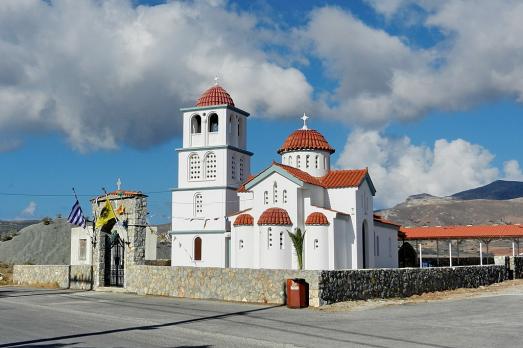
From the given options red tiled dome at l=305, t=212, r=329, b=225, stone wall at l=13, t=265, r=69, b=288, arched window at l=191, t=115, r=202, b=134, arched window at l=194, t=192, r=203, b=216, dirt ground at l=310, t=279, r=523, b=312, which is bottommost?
dirt ground at l=310, t=279, r=523, b=312

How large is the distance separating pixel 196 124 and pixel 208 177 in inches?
160

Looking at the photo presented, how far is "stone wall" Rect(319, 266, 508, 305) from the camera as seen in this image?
24.2 metres

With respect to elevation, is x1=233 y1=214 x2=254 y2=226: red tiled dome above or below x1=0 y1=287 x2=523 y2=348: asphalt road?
above

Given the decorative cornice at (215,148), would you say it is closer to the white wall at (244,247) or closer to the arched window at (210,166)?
the arched window at (210,166)

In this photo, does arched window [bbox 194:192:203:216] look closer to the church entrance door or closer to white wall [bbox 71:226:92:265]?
the church entrance door

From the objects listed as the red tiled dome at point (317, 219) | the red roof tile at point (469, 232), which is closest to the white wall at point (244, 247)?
the red tiled dome at point (317, 219)

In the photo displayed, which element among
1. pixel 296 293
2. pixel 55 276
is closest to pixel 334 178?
pixel 296 293

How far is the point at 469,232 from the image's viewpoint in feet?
154

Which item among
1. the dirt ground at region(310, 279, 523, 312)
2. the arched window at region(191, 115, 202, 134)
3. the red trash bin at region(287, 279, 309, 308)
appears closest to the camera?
the dirt ground at region(310, 279, 523, 312)

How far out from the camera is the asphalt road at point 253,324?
1511 centimetres

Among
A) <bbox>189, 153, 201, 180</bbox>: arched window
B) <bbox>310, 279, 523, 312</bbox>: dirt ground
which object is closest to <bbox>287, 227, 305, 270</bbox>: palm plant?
<bbox>310, 279, 523, 312</bbox>: dirt ground

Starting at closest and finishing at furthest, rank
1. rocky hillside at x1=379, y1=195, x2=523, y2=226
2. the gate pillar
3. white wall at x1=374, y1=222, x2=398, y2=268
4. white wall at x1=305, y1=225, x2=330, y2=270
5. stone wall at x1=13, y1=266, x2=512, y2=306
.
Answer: stone wall at x1=13, y1=266, x2=512, y2=306 < the gate pillar < white wall at x1=305, y1=225, x2=330, y2=270 < white wall at x1=374, y1=222, x2=398, y2=268 < rocky hillside at x1=379, y1=195, x2=523, y2=226

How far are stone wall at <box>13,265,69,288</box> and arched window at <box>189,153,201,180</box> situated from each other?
1038 cm

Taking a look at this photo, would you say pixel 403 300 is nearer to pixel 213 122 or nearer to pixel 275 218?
pixel 275 218
